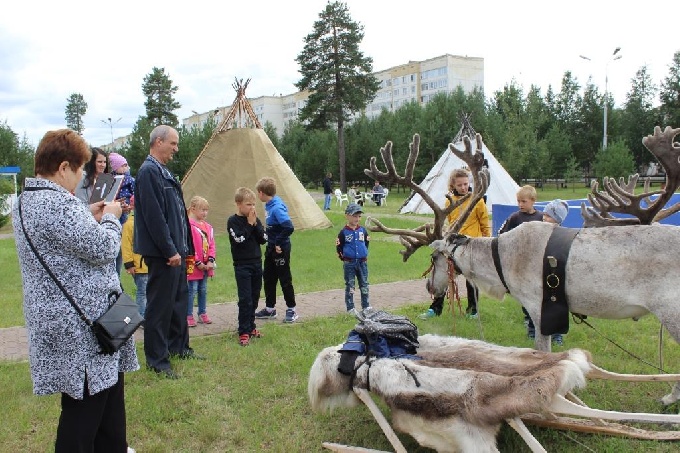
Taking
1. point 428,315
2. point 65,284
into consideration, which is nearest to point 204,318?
point 428,315

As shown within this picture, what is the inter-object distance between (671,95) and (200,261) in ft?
166

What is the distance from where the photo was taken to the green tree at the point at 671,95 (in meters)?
45.2

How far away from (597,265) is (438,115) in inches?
1459

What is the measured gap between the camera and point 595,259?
4328mm

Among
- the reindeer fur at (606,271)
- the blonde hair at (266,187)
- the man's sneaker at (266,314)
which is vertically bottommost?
the man's sneaker at (266,314)

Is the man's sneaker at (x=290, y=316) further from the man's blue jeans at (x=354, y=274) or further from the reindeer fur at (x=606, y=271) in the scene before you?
the reindeer fur at (x=606, y=271)

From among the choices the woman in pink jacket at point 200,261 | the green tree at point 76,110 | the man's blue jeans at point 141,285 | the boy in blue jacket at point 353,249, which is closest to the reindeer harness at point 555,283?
the boy in blue jacket at point 353,249

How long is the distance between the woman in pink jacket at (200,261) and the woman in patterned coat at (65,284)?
4.29 metres

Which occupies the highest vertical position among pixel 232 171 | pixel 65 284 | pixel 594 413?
pixel 232 171

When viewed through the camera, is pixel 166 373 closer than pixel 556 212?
Yes

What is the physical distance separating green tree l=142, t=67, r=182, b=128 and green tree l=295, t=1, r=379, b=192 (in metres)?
19.1

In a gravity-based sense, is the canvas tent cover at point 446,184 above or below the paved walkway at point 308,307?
above

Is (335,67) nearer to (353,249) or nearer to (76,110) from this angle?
(353,249)

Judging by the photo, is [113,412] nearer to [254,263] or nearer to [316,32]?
[254,263]
